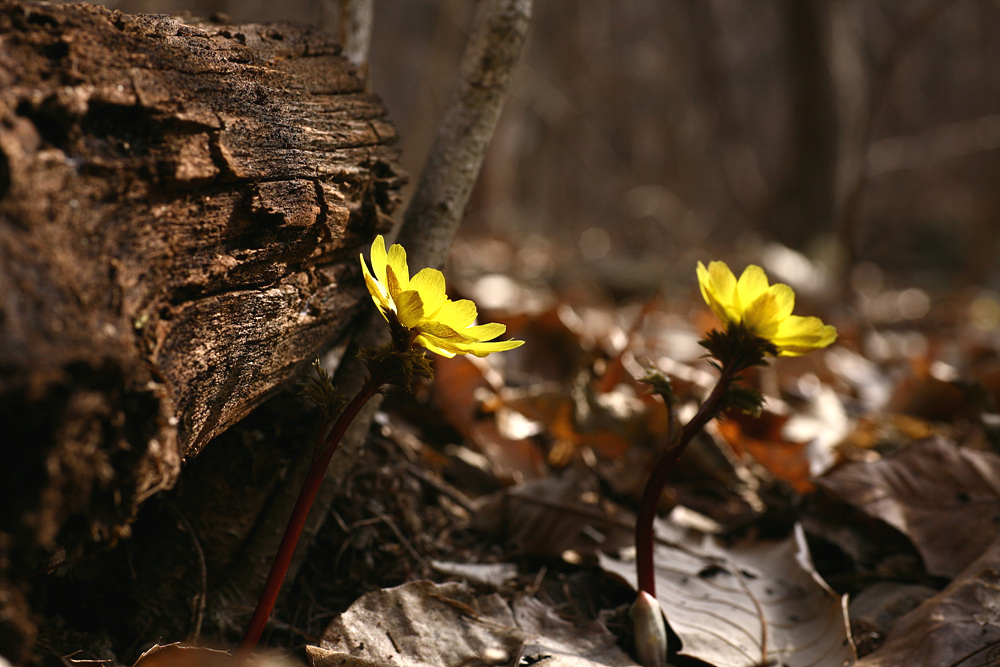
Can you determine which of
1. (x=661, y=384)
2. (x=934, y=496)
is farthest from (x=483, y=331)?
(x=934, y=496)

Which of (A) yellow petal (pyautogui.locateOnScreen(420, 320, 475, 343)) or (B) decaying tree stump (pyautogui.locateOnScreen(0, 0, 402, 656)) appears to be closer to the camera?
(B) decaying tree stump (pyautogui.locateOnScreen(0, 0, 402, 656))

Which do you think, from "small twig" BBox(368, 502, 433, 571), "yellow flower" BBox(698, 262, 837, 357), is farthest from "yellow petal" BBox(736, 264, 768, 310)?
"small twig" BBox(368, 502, 433, 571)

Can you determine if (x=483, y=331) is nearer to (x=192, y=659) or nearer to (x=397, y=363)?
(x=397, y=363)

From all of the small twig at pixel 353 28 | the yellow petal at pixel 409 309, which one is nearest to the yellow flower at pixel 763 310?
the yellow petal at pixel 409 309

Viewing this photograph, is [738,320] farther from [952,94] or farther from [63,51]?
[952,94]

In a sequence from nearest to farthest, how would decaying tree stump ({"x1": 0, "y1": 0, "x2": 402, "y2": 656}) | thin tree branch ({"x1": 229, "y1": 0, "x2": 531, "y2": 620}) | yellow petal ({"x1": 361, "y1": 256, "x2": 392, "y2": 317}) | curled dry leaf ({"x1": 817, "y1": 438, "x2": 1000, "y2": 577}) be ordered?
decaying tree stump ({"x1": 0, "y1": 0, "x2": 402, "y2": 656}), yellow petal ({"x1": 361, "y1": 256, "x2": 392, "y2": 317}), thin tree branch ({"x1": 229, "y1": 0, "x2": 531, "y2": 620}), curled dry leaf ({"x1": 817, "y1": 438, "x2": 1000, "y2": 577})

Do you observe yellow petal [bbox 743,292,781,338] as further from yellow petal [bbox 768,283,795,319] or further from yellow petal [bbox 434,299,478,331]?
yellow petal [bbox 434,299,478,331]

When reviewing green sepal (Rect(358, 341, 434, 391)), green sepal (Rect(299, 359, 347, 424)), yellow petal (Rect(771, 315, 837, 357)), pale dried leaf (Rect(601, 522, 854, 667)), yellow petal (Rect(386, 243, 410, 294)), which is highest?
yellow petal (Rect(771, 315, 837, 357))

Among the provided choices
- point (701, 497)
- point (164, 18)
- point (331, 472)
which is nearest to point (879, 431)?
point (701, 497)
